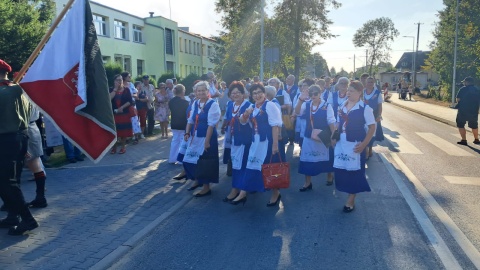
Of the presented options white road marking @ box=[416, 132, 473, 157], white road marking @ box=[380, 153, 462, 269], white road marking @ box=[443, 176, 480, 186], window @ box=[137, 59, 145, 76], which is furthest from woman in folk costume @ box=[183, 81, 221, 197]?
window @ box=[137, 59, 145, 76]

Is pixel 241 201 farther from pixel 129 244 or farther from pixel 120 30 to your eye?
pixel 120 30

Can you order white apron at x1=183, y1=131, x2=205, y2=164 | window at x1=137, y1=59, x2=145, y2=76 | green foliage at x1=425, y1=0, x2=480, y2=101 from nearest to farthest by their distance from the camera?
white apron at x1=183, y1=131, x2=205, y2=164 → green foliage at x1=425, y1=0, x2=480, y2=101 → window at x1=137, y1=59, x2=145, y2=76

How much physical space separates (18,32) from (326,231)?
14979 mm

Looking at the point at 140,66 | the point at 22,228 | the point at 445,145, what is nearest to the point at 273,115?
the point at 22,228

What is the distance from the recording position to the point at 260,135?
255 inches

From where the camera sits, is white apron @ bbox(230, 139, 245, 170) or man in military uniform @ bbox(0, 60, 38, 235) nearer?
man in military uniform @ bbox(0, 60, 38, 235)

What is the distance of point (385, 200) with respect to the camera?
686 cm

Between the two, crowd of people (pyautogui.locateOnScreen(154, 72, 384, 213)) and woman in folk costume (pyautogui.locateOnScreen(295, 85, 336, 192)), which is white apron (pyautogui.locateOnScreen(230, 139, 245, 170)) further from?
woman in folk costume (pyautogui.locateOnScreen(295, 85, 336, 192))

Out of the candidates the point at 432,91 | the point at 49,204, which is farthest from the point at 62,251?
the point at 432,91

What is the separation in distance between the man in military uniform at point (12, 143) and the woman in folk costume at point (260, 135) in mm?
2949

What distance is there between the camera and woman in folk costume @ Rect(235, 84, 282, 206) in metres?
6.41

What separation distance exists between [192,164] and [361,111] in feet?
9.86

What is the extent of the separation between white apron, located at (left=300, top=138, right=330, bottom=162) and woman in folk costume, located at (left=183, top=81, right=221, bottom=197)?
1.59 m

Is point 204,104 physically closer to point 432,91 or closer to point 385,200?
point 385,200
